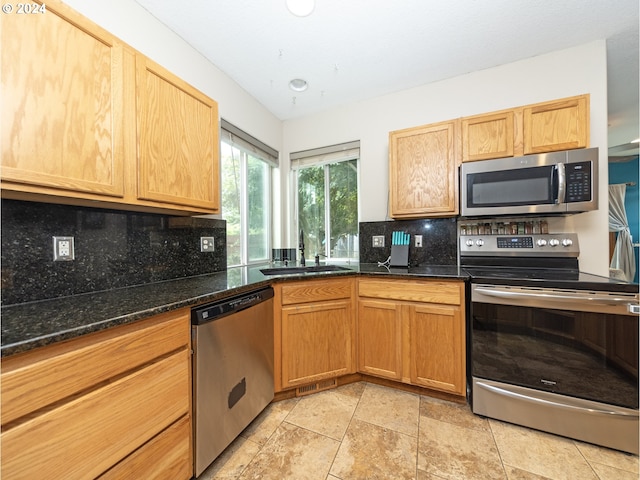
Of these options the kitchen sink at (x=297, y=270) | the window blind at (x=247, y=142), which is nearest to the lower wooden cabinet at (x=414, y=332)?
the kitchen sink at (x=297, y=270)

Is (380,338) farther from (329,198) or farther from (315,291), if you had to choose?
(329,198)

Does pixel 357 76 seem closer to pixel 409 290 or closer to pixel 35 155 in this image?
pixel 409 290

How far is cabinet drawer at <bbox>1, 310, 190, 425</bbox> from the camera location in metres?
0.65

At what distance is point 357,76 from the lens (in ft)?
7.21

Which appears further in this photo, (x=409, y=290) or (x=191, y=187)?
(x=409, y=290)

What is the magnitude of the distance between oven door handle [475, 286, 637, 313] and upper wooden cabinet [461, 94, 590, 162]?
99 centimetres

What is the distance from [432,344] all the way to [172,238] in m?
1.93

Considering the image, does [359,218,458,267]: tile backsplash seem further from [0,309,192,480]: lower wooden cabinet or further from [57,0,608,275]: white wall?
[0,309,192,480]: lower wooden cabinet

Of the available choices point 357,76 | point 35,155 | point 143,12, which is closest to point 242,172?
point 143,12

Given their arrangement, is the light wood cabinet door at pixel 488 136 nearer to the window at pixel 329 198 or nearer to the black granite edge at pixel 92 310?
the window at pixel 329 198

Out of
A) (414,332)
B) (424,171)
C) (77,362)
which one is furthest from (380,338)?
(77,362)

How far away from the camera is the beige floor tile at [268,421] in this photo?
1.45 metres

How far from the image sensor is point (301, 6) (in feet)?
4.79

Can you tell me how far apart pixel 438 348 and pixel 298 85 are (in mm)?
2480
